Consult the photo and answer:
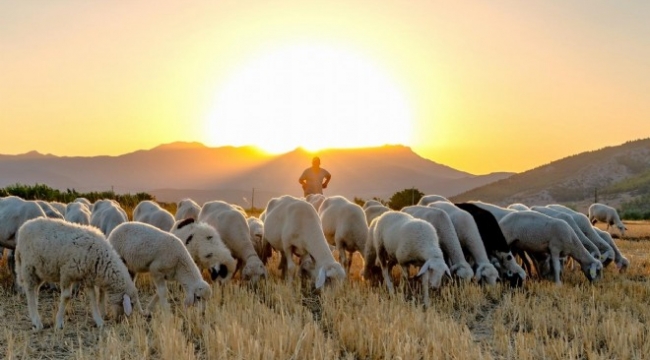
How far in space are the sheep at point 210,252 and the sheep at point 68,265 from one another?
2217 millimetres

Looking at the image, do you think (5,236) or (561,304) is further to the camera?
(5,236)

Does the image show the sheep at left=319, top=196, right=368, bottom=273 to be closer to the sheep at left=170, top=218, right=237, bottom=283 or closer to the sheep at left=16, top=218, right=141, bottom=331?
the sheep at left=170, top=218, right=237, bottom=283

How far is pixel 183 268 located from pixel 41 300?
2637mm

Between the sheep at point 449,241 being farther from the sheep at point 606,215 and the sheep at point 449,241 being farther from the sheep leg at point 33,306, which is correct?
the sheep at point 606,215

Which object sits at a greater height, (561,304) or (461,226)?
(461,226)

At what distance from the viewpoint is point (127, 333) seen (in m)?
7.88

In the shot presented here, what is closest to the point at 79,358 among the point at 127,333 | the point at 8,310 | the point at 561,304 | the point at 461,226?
the point at 127,333

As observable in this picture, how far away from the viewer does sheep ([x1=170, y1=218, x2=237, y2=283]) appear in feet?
35.2

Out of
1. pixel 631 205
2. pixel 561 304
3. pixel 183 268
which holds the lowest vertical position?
pixel 631 205

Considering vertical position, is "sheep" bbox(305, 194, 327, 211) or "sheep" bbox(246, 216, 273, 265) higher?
"sheep" bbox(305, 194, 327, 211)

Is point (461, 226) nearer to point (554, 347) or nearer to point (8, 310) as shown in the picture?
point (554, 347)

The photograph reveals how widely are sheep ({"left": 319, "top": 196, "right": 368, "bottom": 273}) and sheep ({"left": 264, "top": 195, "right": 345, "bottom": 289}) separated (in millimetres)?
1121

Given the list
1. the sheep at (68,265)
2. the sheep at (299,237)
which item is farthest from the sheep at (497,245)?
the sheep at (68,265)

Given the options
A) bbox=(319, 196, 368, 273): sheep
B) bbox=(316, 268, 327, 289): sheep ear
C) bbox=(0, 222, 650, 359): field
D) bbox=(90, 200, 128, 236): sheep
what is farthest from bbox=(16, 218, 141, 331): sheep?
bbox=(319, 196, 368, 273): sheep
